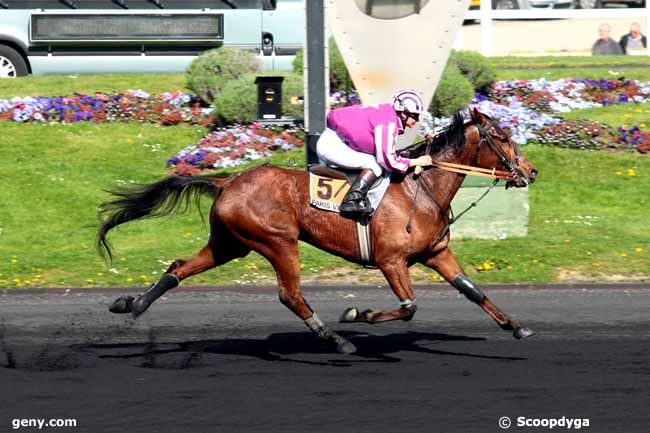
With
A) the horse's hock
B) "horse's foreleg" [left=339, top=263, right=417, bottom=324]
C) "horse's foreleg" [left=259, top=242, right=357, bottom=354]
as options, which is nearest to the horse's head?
"horse's foreleg" [left=339, top=263, right=417, bottom=324]

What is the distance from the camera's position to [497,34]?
26.5 metres

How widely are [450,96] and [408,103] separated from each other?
25.8 feet

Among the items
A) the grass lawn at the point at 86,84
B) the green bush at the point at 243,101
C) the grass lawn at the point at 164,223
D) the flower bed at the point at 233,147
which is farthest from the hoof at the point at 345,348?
the grass lawn at the point at 86,84

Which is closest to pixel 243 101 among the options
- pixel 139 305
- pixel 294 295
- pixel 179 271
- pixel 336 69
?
pixel 336 69

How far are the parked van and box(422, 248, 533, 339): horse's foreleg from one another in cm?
1131

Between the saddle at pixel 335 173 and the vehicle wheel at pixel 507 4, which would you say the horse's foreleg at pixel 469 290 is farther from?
→ the vehicle wheel at pixel 507 4

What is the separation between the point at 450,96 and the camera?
656 inches

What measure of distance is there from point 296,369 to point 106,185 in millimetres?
7063

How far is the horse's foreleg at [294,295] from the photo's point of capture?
354 inches

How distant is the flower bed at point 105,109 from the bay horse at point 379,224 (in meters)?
8.44

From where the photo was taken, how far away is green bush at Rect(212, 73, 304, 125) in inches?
662

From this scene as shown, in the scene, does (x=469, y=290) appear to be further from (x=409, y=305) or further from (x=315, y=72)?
(x=315, y=72)

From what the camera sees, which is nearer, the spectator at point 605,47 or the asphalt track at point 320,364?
the asphalt track at point 320,364

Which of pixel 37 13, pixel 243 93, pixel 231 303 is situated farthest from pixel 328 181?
pixel 37 13
